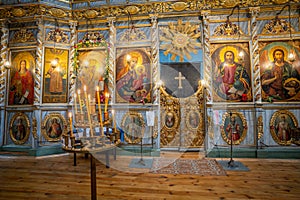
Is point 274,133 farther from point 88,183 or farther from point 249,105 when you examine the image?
point 88,183

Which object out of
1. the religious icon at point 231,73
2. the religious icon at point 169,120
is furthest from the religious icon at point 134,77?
the religious icon at point 231,73

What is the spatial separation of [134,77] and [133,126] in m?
1.70

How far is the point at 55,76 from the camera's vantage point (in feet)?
21.2

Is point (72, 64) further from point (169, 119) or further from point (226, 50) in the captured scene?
point (226, 50)

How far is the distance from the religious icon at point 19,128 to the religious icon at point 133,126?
11.0ft

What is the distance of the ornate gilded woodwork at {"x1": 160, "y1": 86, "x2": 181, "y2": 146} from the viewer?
20.9 ft

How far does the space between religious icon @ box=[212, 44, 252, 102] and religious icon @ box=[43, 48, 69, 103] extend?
5250mm

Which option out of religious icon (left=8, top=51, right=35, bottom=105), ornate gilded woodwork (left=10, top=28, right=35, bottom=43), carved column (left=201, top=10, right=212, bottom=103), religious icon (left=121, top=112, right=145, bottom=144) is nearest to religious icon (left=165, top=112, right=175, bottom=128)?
religious icon (left=121, top=112, right=145, bottom=144)

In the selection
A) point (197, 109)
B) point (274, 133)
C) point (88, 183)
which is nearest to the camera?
point (88, 183)

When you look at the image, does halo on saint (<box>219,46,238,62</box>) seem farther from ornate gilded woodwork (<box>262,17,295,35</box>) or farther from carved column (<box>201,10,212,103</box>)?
ornate gilded woodwork (<box>262,17,295,35</box>)

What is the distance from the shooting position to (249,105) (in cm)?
583

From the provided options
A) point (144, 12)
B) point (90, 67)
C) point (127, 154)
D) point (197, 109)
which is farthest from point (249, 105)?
point (90, 67)

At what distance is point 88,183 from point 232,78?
17.0 ft

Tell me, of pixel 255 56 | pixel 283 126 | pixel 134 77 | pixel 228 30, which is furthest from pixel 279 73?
pixel 134 77
